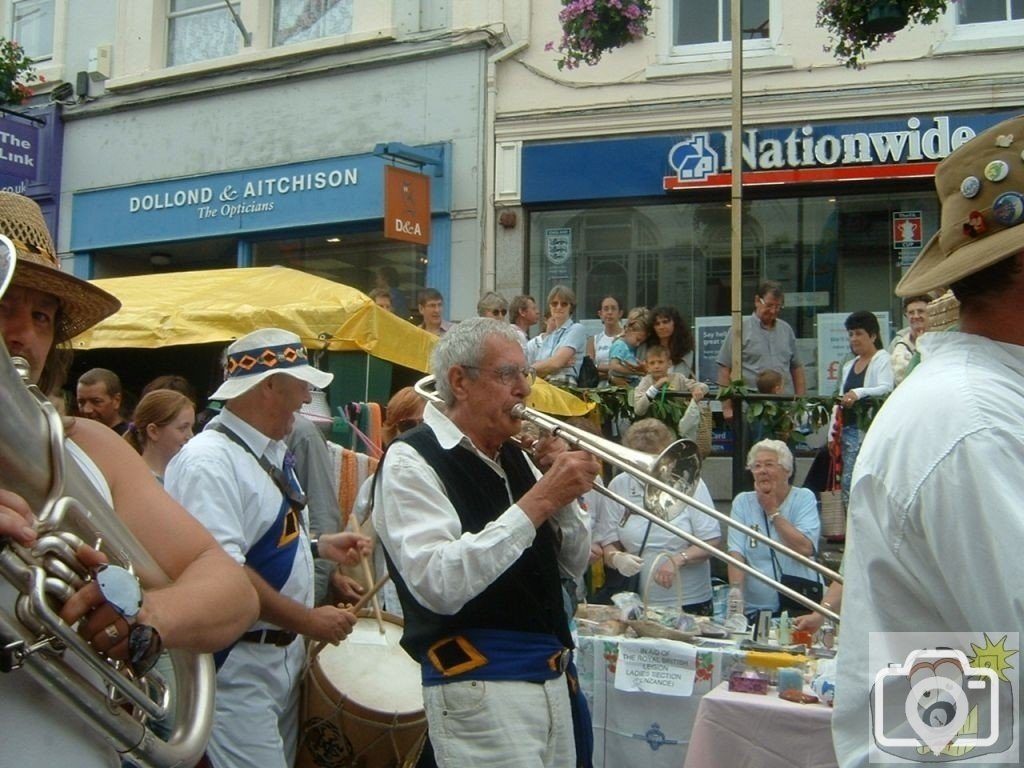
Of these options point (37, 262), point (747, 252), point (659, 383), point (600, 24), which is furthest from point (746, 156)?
point (37, 262)

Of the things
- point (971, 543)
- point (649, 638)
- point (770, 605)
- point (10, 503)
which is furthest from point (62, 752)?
point (770, 605)

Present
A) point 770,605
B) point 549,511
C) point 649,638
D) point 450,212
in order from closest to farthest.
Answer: point 549,511 → point 649,638 → point 770,605 → point 450,212

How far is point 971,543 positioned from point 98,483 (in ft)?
4.84

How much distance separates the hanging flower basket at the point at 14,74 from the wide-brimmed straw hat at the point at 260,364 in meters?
12.6

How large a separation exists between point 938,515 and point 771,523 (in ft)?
16.4

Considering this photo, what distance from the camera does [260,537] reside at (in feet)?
12.3

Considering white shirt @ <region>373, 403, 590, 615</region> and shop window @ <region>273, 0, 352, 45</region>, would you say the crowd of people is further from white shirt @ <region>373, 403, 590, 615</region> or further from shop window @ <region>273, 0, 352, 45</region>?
shop window @ <region>273, 0, 352, 45</region>

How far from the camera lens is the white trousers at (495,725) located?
3053 millimetres

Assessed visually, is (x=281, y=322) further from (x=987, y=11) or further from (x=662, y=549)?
(x=987, y=11)

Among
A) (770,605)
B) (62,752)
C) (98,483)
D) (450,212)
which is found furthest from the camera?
(450,212)

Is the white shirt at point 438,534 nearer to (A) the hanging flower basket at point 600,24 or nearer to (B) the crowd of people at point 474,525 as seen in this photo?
(B) the crowd of people at point 474,525

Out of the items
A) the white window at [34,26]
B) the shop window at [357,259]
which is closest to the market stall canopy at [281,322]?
the shop window at [357,259]

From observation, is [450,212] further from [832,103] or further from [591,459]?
[591,459]

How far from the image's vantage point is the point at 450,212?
41.1ft
